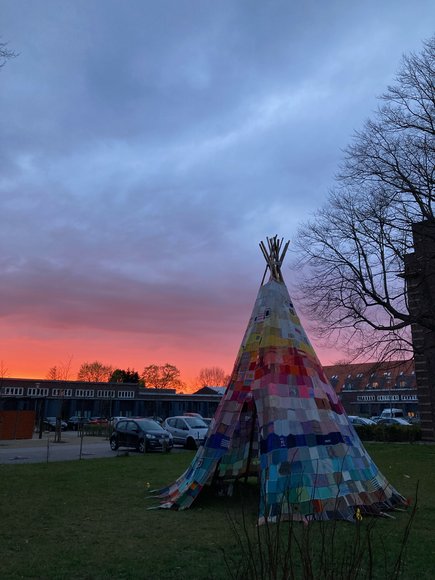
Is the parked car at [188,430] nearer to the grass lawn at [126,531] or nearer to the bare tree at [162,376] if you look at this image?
the grass lawn at [126,531]

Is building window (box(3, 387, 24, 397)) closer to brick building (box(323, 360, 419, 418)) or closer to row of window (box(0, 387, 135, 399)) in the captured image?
row of window (box(0, 387, 135, 399))

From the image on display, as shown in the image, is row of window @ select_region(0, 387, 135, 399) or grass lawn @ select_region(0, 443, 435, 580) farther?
row of window @ select_region(0, 387, 135, 399)

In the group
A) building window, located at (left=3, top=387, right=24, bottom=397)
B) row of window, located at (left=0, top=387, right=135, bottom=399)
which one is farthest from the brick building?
building window, located at (left=3, top=387, right=24, bottom=397)

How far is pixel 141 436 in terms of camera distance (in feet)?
71.7

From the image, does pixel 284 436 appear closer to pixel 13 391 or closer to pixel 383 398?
pixel 13 391

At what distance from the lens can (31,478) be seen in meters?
13.0

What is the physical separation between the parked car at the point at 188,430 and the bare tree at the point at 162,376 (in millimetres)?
71932

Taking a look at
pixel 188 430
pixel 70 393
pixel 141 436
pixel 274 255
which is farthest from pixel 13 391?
pixel 274 255

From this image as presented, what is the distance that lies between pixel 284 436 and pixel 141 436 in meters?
15.0

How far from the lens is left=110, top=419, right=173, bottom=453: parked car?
842 inches

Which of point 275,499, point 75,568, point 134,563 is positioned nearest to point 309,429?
point 275,499

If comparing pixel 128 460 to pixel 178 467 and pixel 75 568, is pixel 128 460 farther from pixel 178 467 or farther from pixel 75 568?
pixel 75 568

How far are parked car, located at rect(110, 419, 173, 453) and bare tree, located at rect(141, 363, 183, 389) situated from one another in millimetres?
73613

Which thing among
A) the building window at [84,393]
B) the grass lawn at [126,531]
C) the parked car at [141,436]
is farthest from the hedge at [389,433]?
the building window at [84,393]
